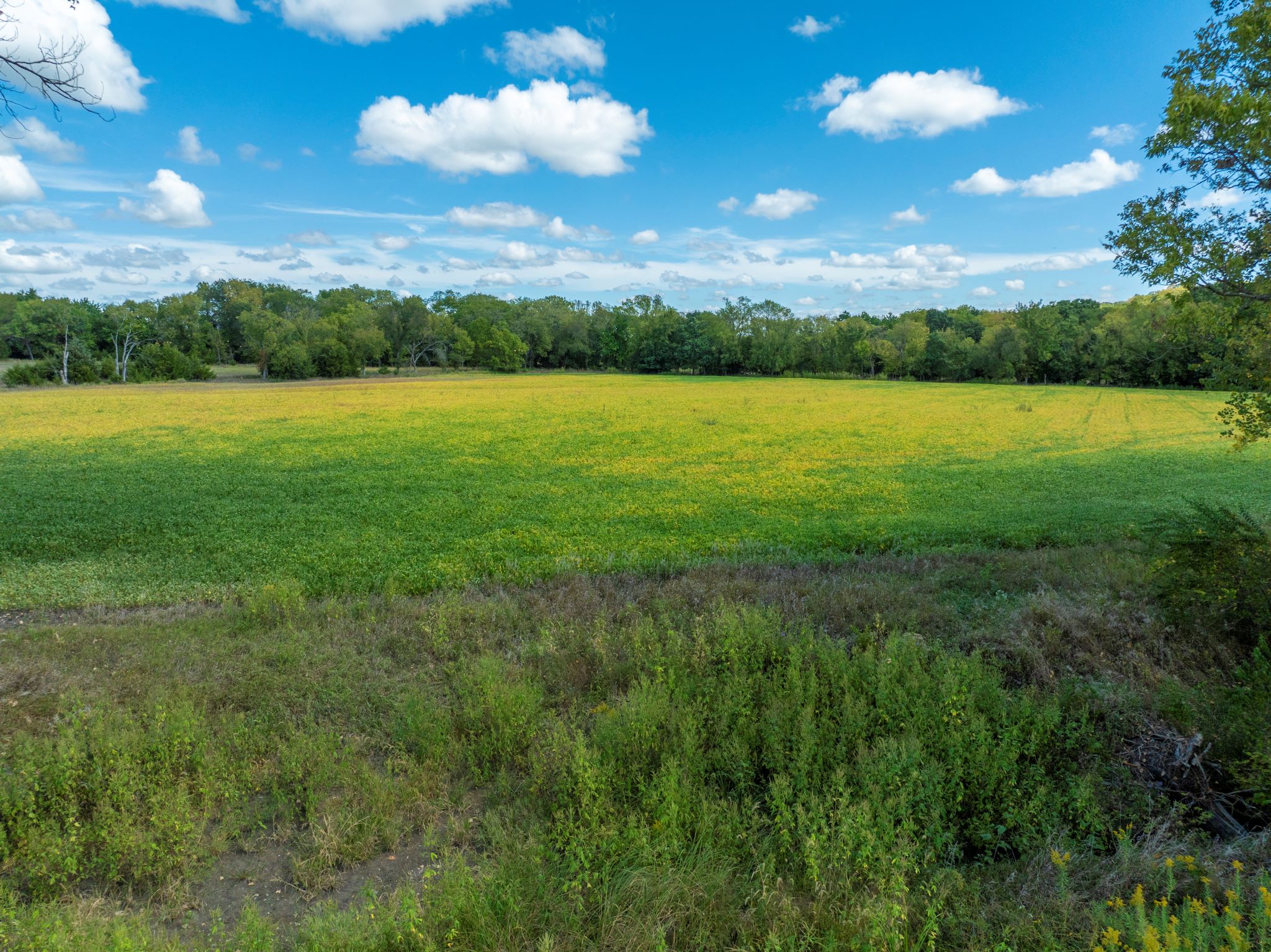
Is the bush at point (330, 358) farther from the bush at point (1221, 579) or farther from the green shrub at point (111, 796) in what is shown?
the bush at point (1221, 579)

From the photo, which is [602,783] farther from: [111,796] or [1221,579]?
[1221,579]

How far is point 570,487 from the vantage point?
2227cm

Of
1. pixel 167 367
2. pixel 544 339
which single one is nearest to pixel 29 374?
pixel 167 367

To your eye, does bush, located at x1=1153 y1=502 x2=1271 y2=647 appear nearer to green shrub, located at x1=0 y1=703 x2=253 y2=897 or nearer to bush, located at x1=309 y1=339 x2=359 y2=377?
green shrub, located at x1=0 y1=703 x2=253 y2=897

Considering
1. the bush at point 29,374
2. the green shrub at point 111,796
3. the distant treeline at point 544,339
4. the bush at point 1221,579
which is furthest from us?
the distant treeline at point 544,339

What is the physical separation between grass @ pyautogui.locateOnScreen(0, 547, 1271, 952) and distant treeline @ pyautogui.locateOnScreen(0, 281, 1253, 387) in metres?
84.0

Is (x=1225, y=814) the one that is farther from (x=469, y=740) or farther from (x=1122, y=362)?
(x=1122, y=362)

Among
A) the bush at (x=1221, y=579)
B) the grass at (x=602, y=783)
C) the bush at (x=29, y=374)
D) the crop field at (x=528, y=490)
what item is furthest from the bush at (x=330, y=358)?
the bush at (x=1221, y=579)

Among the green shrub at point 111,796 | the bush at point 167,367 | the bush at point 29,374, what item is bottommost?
the green shrub at point 111,796

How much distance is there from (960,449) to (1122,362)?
80.1 meters

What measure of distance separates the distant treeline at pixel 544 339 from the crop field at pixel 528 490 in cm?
5196

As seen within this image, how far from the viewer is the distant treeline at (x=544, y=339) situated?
89312 millimetres

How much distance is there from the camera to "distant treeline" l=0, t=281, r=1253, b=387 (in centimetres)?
8931

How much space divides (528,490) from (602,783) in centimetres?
1628
